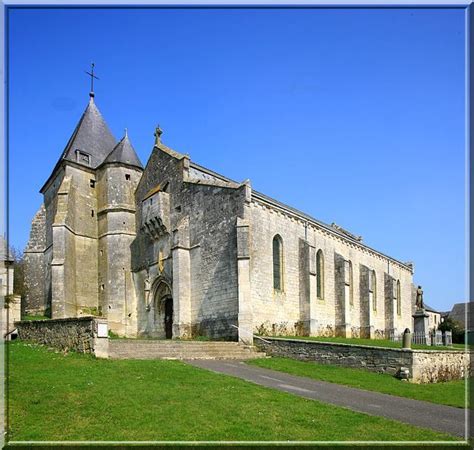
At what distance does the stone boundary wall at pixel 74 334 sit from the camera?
54.6 feet

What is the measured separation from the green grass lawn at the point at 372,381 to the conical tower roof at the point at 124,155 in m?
19.9

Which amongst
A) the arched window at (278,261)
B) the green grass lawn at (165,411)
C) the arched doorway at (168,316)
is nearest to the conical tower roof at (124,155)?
the arched doorway at (168,316)

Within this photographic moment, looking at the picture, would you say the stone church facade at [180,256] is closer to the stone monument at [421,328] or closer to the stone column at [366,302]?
→ the stone column at [366,302]

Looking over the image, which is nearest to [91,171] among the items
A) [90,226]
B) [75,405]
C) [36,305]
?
[90,226]

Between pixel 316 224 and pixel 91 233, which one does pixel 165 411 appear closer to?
pixel 316 224

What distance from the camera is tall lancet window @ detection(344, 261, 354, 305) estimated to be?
33031mm

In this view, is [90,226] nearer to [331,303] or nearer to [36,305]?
[36,305]

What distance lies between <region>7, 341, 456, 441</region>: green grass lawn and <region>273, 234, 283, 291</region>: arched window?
13.8 m

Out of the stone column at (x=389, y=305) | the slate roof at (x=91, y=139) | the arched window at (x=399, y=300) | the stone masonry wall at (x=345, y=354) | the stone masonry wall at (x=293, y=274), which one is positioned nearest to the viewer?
the stone masonry wall at (x=345, y=354)

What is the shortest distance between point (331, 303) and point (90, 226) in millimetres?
17159

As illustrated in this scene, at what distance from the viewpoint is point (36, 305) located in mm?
36750

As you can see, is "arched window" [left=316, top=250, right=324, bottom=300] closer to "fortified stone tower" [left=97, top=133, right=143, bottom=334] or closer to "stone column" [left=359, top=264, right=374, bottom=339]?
"stone column" [left=359, top=264, right=374, bottom=339]

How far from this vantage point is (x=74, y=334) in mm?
17609

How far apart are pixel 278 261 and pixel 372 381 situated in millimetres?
12571
